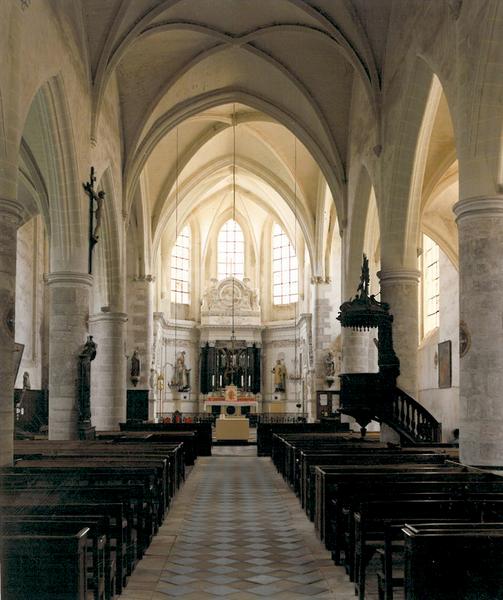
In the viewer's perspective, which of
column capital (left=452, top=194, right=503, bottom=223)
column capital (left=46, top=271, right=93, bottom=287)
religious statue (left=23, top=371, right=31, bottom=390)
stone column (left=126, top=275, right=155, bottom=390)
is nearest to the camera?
column capital (left=452, top=194, right=503, bottom=223)

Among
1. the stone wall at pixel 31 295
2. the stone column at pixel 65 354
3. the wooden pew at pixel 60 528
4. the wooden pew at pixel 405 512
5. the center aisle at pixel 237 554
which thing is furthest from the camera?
the stone wall at pixel 31 295

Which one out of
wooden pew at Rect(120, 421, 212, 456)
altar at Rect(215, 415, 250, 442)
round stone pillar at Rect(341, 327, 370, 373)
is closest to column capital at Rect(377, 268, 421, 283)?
round stone pillar at Rect(341, 327, 370, 373)

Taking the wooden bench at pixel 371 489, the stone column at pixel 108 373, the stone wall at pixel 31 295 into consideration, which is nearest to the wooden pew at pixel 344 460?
the wooden bench at pixel 371 489

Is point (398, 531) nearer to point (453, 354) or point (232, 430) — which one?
point (453, 354)

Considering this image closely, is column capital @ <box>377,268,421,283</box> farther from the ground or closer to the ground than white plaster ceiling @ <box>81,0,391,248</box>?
closer to the ground

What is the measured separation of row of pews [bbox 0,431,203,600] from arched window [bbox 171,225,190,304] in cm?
2856

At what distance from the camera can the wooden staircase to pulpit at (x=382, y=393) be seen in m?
15.6

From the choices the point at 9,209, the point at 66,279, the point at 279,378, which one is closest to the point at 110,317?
the point at 66,279

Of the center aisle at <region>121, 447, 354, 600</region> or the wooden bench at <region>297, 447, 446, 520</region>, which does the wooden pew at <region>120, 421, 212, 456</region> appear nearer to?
the center aisle at <region>121, 447, 354, 600</region>

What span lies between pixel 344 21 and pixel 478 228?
357 inches

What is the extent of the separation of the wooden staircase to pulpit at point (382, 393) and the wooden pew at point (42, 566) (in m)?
11.4

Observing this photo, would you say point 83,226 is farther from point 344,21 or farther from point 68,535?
point 68,535

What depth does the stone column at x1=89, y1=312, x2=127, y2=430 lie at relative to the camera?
22656 mm

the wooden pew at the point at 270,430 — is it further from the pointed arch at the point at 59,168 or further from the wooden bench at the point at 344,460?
the wooden bench at the point at 344,460
